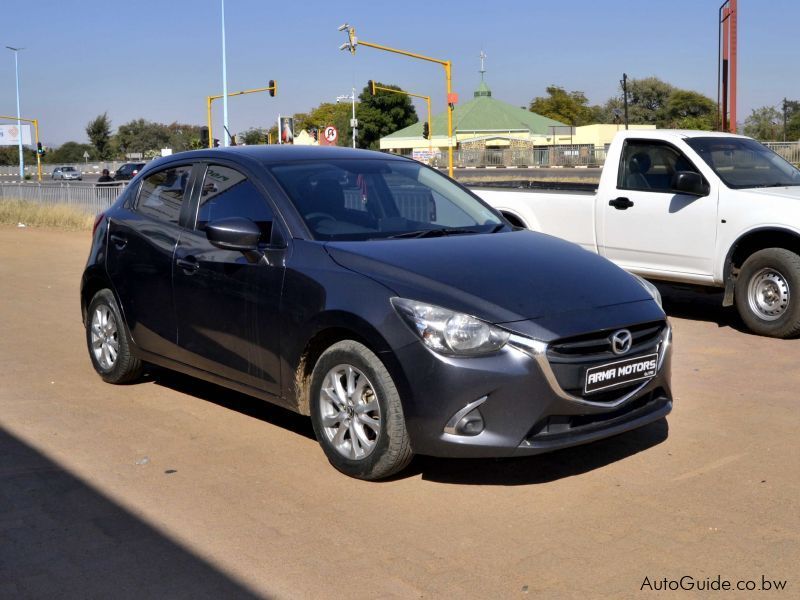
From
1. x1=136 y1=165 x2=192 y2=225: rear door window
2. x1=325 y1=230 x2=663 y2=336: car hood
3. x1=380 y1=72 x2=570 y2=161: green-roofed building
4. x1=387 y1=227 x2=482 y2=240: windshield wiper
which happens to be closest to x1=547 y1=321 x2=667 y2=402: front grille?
x1=325 y1=230 x2=663 y2=336: car hood

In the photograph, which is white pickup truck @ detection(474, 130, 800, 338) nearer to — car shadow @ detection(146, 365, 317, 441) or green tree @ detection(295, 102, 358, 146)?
car shadow @ detection(146, 365, 317, 441)

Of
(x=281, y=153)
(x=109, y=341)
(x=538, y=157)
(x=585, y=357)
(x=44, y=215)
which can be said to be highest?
(x=538, y=157)

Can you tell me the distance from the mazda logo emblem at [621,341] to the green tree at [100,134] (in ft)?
380

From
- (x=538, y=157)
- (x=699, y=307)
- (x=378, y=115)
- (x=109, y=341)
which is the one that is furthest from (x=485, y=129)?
(x=109, y=341)

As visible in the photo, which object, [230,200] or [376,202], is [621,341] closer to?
[376,202]

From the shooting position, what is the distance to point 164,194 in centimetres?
667

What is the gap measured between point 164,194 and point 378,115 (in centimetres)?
9570

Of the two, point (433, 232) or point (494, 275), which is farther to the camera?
point (433, 232)

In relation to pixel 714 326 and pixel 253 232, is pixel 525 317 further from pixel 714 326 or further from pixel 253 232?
pixel 714 326

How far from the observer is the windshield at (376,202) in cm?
562

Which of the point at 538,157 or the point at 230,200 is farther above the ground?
Answer: the point at 538,157

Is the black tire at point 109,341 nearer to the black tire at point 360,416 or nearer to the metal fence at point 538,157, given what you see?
the black tire at point 360,416

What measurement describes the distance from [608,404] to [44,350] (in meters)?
5.69

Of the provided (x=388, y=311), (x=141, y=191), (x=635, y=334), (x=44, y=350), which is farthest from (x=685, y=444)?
(x=44, y=350)
